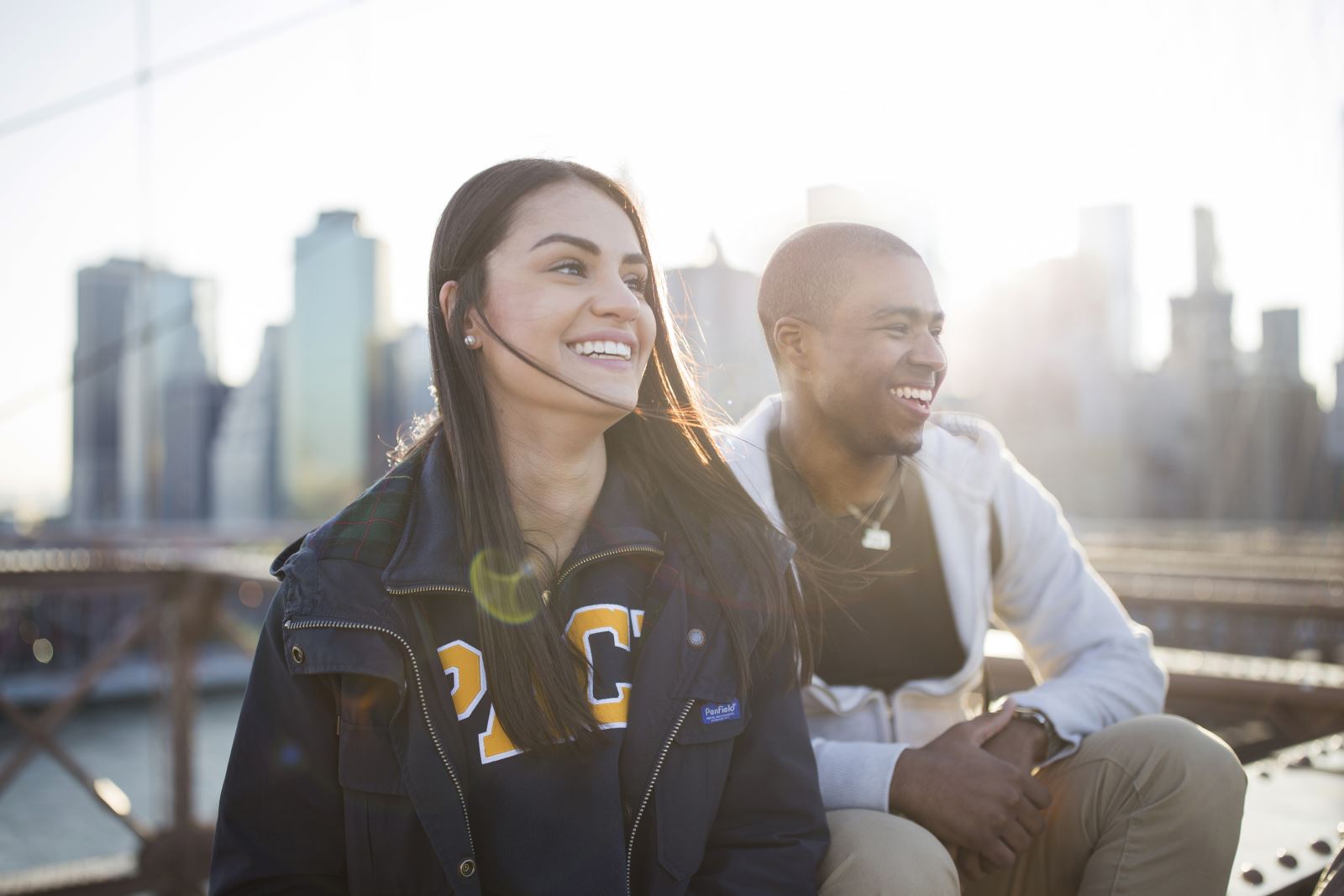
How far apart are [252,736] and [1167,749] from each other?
147 centimetres

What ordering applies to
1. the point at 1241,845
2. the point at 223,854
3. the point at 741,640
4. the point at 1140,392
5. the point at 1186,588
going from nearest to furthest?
the point at 223,854 < the point at 741,640 < the point at 1241,845 < the point at 1186,588 < the point at 1140,392

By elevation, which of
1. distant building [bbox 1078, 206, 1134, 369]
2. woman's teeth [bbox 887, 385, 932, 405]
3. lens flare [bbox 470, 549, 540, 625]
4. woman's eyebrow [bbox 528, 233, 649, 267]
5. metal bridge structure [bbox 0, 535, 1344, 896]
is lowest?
metal bridge structure [bbox 0, 535, 1344, 896]

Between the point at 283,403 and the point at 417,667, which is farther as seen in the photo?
the point at 283,403

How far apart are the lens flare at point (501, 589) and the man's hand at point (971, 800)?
2.40ft

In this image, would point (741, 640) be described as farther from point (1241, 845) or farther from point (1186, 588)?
point (1186, 588)

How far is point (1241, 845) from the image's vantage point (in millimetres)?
1976

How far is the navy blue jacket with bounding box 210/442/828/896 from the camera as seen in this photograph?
144 cm

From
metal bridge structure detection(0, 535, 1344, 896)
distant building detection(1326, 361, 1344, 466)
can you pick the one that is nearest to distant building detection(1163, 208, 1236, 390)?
distant building detection(1326, 361, 1344, 466)

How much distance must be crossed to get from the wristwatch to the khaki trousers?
5 centimetres

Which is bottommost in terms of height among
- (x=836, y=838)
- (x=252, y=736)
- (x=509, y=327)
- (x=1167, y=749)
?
(x=836, y=838)

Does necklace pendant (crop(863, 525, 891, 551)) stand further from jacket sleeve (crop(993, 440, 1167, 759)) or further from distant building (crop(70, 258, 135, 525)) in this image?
distant building (crop(70, 258, 135, 525))

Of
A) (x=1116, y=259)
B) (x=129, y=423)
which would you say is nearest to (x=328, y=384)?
(x=129, y=423)

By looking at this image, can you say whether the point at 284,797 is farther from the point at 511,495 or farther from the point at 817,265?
the point at 817,265

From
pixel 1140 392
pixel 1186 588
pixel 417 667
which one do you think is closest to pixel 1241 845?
pixel 417 667
